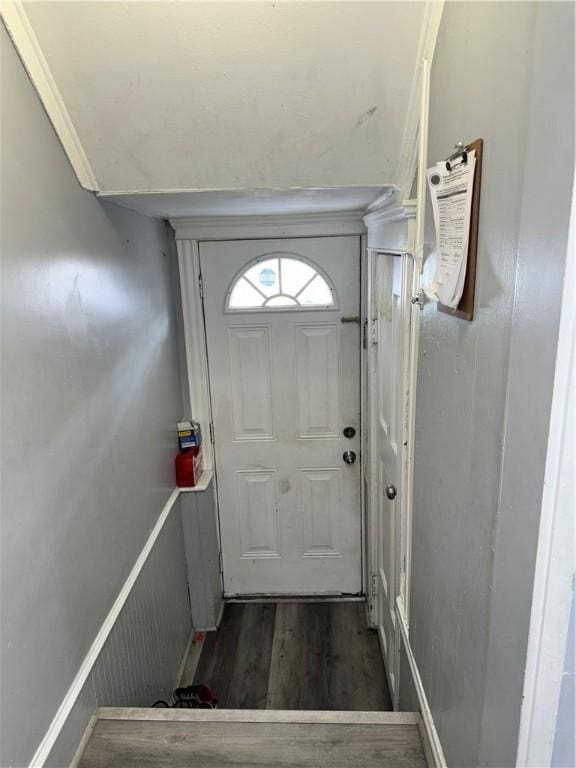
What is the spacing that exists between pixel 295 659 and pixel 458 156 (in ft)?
8.07

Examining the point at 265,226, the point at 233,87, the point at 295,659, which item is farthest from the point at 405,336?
the point at 295,659

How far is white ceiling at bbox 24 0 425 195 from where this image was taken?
3.91ft

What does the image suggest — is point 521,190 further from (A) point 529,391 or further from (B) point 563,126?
(A) point 529,391

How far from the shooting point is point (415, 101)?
136 centimetres

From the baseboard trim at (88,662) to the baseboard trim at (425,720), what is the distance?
935 mm

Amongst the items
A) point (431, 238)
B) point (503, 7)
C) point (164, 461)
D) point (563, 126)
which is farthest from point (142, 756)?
point (503, 7)

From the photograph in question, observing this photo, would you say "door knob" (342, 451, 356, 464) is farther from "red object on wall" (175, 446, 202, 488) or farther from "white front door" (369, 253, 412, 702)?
"red object on wall" (175, 446, 202, 488)

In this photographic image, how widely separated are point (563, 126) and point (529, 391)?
346 mm

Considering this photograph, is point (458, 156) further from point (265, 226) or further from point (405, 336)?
point (265, 226)

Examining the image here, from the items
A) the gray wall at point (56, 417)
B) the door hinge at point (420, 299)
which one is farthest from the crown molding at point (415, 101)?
the gray wall at point (56, 417)

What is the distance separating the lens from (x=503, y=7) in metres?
0.84

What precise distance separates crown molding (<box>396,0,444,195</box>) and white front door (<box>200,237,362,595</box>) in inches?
42.1

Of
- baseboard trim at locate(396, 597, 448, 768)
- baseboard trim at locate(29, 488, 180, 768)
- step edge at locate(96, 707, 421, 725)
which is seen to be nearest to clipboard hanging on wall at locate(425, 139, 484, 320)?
baseboard trim at locate(396, 597, 448, 768)

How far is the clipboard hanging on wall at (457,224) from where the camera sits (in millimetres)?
982
